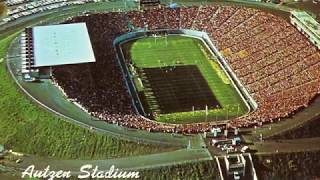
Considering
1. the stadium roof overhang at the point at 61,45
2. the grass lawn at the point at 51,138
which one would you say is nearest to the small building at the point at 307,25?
the stadium roof overhang at the point at 61,45

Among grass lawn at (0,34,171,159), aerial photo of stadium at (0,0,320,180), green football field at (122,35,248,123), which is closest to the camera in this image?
aerial photo of stadium at (0,0,320,180)

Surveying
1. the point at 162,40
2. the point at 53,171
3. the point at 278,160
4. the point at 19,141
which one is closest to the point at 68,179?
the point at 53,171

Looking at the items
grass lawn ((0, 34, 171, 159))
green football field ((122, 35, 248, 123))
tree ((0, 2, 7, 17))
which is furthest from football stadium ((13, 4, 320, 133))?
tree ((0, 2, 7, 17))

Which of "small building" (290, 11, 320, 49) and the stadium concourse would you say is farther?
"small building" (290, 11, 320, 49)

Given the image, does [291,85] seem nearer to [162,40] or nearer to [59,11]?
[162,40]

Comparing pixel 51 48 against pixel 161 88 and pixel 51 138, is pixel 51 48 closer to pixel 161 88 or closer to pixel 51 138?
pixel 161 88

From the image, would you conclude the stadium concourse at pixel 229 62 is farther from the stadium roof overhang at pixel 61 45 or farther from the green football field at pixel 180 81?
the green football field at pixel 180 81

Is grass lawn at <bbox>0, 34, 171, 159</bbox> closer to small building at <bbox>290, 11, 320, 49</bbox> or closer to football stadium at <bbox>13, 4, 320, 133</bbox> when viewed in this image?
football stadium at <bbox>13, 4, 320, 133</bbox>
